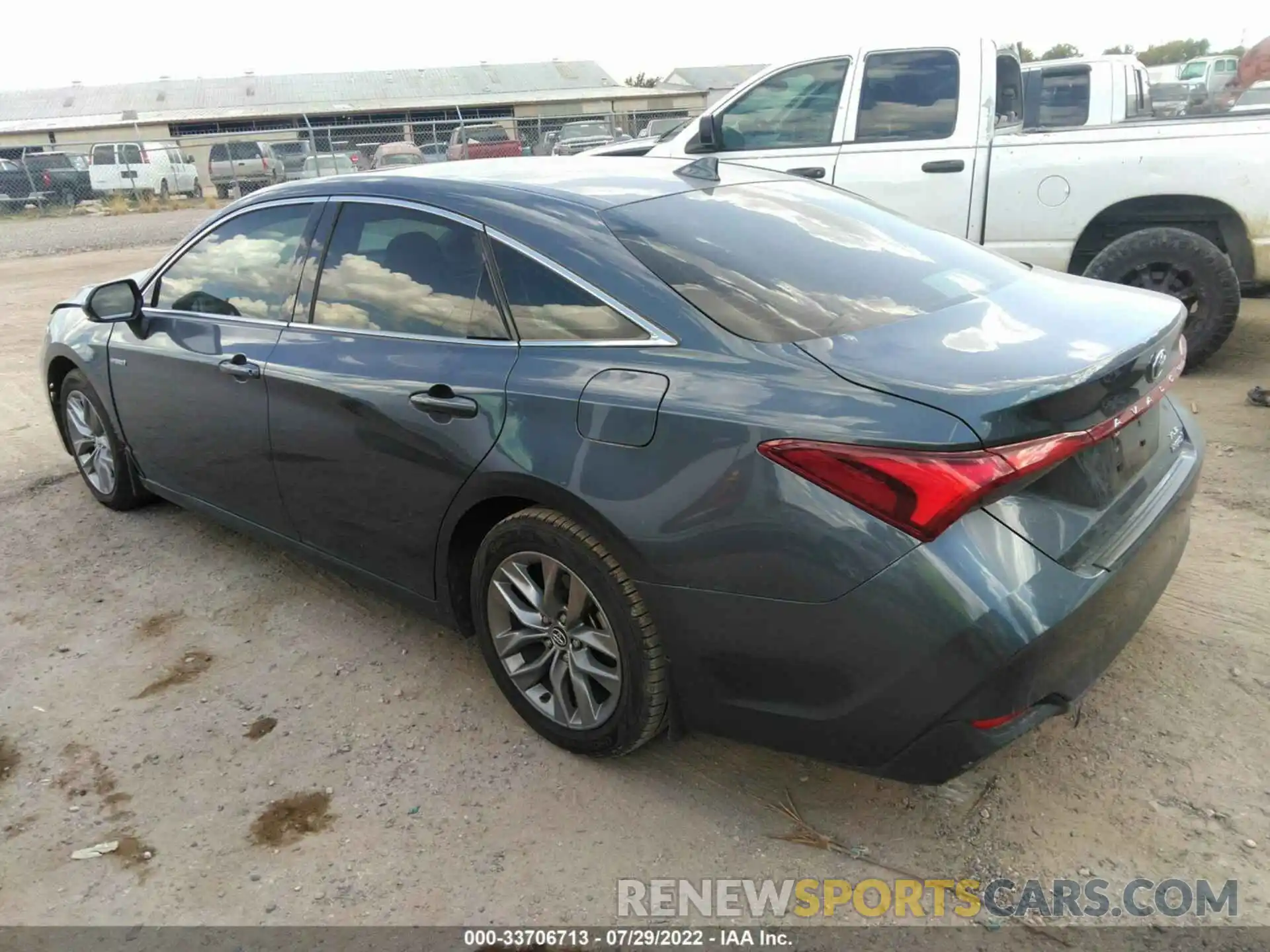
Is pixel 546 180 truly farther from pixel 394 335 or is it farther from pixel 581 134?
pixel 581 134

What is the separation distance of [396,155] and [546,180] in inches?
757

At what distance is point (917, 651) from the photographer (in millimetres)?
2074

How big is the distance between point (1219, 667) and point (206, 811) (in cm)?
307

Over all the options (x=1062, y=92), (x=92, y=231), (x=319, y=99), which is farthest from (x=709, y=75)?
(x=1062, y=92)

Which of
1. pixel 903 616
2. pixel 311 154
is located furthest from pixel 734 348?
pixel 311 154

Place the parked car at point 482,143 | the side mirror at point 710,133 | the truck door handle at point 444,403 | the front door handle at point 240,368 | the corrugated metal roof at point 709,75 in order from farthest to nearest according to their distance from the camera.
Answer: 1. the corrugated metal roof at point 709,75
2. the parked car at point 482,143
3. the side mirror at point 710,133
4. the front door handle at point 240,368
5. the truck door handle at point 444,403

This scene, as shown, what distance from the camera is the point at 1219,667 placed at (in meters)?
3.05

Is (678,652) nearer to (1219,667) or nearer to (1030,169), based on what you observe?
(1219,667)

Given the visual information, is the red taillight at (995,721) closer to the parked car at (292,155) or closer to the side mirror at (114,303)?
the side mirror at (114,303)

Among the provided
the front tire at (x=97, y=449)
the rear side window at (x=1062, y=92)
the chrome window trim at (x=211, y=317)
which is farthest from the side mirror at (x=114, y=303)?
the rear side window at (x=1062, y=92)

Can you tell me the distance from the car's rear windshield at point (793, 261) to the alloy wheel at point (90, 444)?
3135mm

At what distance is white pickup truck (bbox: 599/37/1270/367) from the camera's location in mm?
5680

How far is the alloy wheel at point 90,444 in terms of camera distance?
184 inches

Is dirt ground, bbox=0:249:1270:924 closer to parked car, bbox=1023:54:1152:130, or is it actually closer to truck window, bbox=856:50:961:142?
truck window, bbox=856:50:961:142
